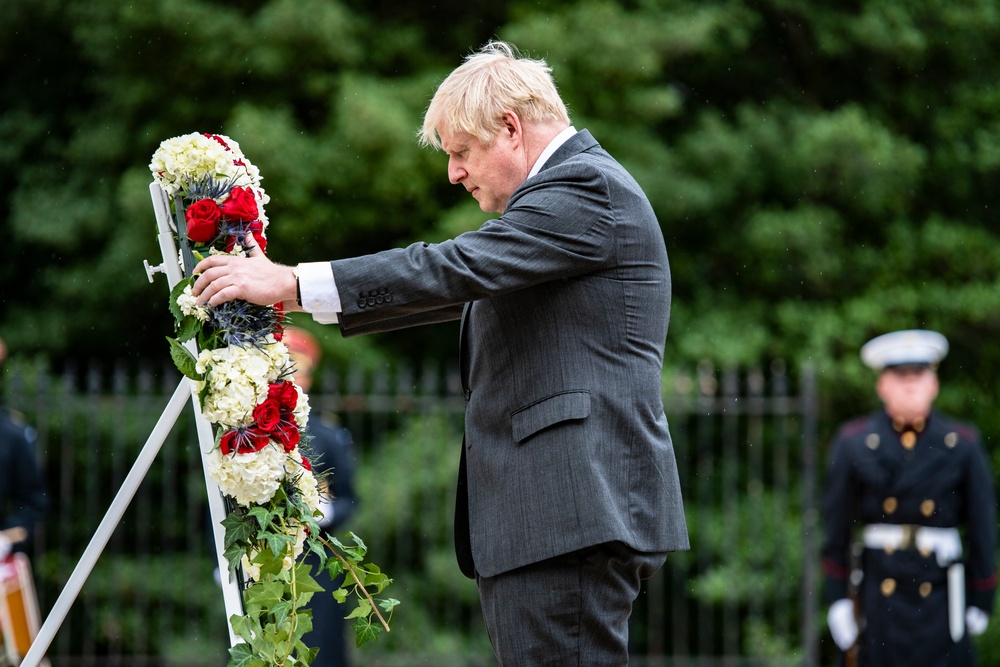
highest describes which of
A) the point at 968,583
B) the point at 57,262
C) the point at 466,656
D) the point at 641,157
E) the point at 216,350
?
the point at 641,157

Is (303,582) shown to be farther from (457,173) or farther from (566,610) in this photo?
(457,173)

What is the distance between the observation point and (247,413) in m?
2.54

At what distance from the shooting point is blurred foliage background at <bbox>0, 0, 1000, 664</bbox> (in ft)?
31.3

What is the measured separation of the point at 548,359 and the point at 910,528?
3.81 m

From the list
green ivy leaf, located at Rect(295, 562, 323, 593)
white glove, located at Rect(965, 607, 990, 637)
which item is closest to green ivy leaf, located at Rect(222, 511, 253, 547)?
green ivy leaf, located at Rect(295, 562, 323, 593)

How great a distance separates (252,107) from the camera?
31.3 feet

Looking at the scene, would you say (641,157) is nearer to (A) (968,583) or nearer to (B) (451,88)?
(A) (968,583)

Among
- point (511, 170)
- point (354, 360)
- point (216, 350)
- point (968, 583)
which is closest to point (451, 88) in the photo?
point (511, 170)

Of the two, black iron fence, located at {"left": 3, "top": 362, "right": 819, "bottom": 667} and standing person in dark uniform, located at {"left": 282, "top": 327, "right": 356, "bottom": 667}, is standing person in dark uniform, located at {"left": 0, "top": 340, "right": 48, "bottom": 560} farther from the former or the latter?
standing person in dark uniform, located at {"left": 282, "top": 327, "right": 356, "bottom": 667}

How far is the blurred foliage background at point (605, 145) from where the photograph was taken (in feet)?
31.3

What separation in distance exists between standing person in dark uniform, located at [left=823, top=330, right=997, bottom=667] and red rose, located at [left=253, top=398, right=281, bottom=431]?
397 cm

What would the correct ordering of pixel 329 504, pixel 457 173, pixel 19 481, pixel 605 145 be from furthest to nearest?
pixel 605 145
pixel 19 481
pixel 329 504
pixel 457 173

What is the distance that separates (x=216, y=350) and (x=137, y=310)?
7841mm

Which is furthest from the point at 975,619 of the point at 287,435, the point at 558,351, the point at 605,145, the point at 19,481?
the point at 605,145
